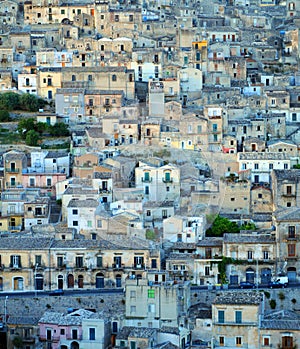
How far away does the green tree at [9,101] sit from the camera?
78.8 m

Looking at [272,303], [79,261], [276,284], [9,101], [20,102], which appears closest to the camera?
[272,303]

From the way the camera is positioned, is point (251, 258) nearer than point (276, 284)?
No

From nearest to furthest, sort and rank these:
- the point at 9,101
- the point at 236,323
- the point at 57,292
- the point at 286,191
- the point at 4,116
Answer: the point at 236,323
the point at 57,292
the point at 286,191
the point at 4,116
the point at 9,101

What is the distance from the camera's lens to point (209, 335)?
194 feet

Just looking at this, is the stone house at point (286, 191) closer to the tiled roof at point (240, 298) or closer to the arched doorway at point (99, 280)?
the arched doorway at point (99, 280)

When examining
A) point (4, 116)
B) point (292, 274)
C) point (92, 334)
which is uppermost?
point (4, 116)

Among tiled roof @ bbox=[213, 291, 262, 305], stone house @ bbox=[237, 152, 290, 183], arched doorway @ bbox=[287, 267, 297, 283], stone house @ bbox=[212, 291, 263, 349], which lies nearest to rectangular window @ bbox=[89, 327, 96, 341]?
stone house @ bbox=[212, 291, 263, 349]

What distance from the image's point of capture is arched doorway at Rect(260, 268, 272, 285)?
64050mm

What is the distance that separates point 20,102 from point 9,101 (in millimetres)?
511

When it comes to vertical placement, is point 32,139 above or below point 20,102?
below

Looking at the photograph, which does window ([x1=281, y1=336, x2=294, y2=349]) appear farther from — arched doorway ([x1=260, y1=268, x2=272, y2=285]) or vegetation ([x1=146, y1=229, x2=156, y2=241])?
vegetation ([x1=146, y1=229, x2=156, y2=241])

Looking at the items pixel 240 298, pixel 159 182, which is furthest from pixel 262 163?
pixel 240 298

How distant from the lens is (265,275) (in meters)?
64.2

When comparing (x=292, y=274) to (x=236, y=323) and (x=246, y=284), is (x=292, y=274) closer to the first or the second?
(x=246, y=284)
